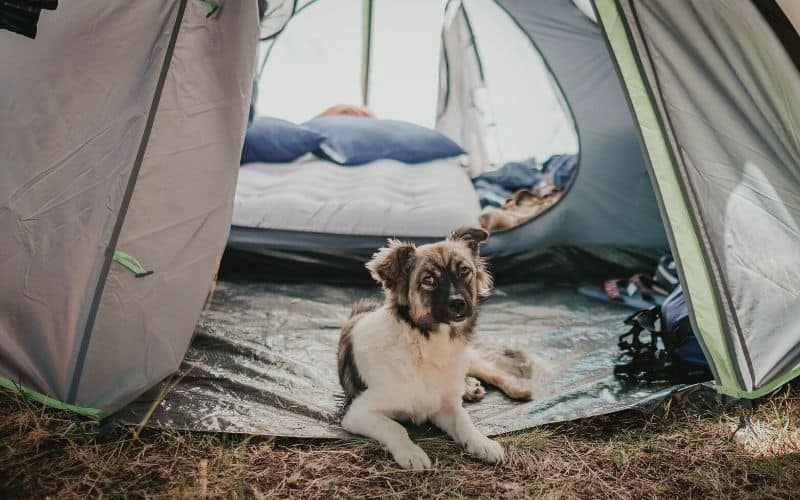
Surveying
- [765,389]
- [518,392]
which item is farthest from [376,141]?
[765,389]

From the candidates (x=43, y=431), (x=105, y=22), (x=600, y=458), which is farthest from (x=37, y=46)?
(x=600, y=458)

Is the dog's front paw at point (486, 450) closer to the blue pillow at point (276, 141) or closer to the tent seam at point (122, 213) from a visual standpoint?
the tent seam at point (122, 213)

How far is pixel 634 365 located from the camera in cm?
280

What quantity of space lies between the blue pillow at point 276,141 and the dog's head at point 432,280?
282 cm

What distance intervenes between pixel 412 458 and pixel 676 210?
1.43 m

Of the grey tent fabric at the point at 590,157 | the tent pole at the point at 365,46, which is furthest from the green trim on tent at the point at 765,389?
the tent pole at the point at 365,46

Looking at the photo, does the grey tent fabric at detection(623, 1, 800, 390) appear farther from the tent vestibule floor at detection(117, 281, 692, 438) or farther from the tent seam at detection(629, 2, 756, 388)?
the tent vestibule floor at detection(117, 281, 692, 438)

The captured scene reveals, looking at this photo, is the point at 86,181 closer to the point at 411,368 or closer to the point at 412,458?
the point at 411,368

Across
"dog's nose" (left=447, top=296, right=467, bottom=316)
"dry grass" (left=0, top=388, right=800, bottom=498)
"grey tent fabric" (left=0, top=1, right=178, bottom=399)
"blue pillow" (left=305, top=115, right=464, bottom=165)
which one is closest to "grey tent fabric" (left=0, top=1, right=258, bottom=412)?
"grey tent fabric" (left=0, top=1, right=178, bottom=399)

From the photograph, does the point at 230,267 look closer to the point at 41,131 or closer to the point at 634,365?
the point at 41,131

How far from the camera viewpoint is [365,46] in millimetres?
6105

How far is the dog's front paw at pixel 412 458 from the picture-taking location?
2082 mm

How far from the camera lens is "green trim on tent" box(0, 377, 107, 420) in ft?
7.14

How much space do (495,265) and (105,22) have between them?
275 cm
